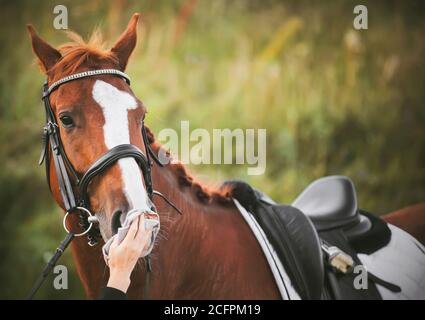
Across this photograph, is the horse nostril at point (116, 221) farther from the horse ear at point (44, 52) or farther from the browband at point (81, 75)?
the horse ear at point (44, 52)

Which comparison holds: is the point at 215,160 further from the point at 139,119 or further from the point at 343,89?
the point at 139,119

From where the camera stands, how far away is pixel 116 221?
1753 millimetres

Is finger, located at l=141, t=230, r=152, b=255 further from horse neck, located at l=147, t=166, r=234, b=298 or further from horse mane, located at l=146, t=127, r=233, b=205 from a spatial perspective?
horse mane, located at l=146, t=127, r=233, b=205

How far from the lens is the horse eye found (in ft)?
6.29

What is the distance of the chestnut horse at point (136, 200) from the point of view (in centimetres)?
184

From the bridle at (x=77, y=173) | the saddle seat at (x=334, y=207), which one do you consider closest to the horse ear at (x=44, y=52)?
the bridle at (x=77, y=173)

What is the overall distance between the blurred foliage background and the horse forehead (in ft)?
11.4

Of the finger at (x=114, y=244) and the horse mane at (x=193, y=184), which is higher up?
the horse mane at (x=193, y=184)

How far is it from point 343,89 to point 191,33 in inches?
74.9

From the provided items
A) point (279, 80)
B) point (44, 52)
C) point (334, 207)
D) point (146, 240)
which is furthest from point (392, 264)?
point (279, 80)

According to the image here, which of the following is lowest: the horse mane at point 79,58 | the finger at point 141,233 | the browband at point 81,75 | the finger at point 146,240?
the finger at point 146,240

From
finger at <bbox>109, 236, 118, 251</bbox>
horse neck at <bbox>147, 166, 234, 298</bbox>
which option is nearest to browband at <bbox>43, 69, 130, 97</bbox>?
horse neck at <bbox>147, 166, 234, 298</bbox>

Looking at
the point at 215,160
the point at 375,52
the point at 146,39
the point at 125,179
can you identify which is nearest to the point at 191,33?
the point at 146,39

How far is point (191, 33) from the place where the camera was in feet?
19.4
